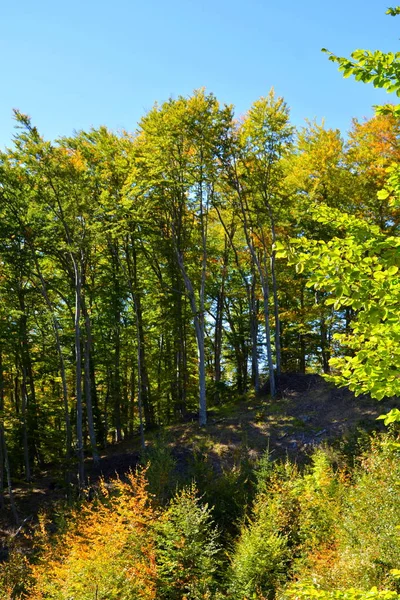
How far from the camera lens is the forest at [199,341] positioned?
449 centimetres

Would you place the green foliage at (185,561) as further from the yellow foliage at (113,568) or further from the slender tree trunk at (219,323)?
the slender tree trunk at (219,323)

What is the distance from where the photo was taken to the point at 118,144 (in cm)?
1612

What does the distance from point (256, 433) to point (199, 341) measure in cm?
409

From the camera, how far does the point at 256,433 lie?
1510cm

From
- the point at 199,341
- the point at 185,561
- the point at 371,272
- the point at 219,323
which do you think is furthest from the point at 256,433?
the point at 371,272

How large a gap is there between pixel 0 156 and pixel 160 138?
535 centimetres

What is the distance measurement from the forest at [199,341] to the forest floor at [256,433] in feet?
0.77

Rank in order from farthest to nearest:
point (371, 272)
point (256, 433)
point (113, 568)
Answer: point (256, 433) < point (113, 568) < point (371, 272)

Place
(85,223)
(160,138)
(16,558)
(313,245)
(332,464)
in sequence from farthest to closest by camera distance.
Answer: (160,138) → (85,223) → (332,464) → (16,558) → (313,245)

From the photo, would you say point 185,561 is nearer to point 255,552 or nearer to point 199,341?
point 255,552

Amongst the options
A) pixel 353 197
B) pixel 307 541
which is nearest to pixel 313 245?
pixel 307 541

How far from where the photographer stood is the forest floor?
13.7m

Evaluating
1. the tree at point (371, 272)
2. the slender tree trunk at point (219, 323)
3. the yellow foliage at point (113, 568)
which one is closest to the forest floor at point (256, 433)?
the slender tree trunk at point (219, 323)

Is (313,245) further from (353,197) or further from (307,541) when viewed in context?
(353,197)
